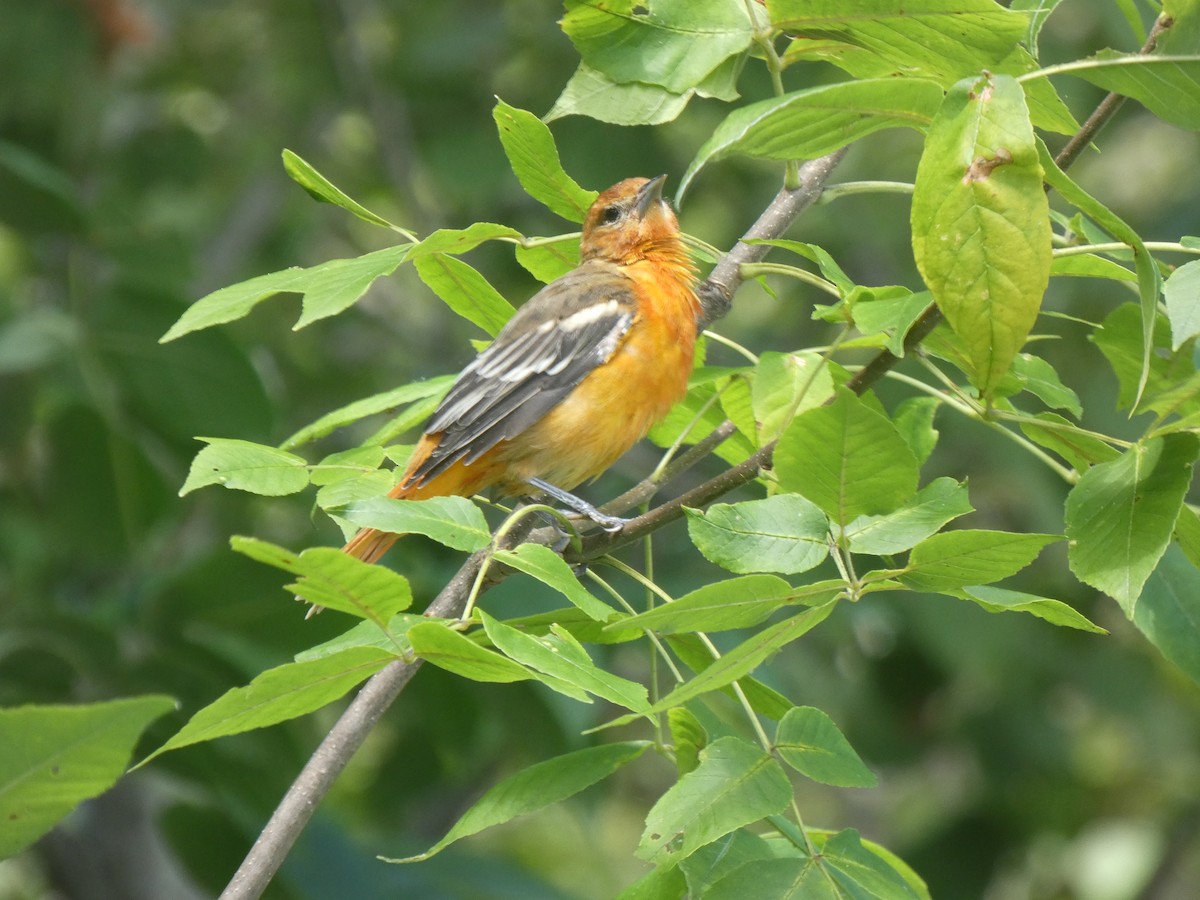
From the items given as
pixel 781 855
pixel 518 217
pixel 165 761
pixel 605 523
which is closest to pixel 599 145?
pixel 518 217

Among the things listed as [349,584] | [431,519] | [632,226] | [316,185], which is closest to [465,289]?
[316,185]

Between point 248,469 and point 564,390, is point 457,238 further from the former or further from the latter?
point 564,390

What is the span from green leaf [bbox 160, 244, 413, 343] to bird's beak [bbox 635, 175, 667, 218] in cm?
186

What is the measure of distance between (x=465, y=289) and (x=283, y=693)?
1.20m

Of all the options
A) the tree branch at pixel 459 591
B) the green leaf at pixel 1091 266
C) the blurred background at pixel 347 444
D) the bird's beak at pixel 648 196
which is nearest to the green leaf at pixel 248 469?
the tree branch at pixel 459 591

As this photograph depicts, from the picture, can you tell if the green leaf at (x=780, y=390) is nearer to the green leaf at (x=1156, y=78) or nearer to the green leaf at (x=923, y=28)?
the green leaf at (x=923, y=28)

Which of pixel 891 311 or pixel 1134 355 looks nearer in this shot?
pixel 891 311

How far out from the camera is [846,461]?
6.50 feet

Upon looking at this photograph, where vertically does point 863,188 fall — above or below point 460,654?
above

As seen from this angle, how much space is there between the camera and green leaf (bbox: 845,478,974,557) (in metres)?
1.97

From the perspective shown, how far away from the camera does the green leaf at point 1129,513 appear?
1.98 meters

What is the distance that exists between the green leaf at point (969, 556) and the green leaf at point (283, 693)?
749mm

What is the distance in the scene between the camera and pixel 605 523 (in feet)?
8.52

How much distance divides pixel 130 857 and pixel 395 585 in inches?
204
